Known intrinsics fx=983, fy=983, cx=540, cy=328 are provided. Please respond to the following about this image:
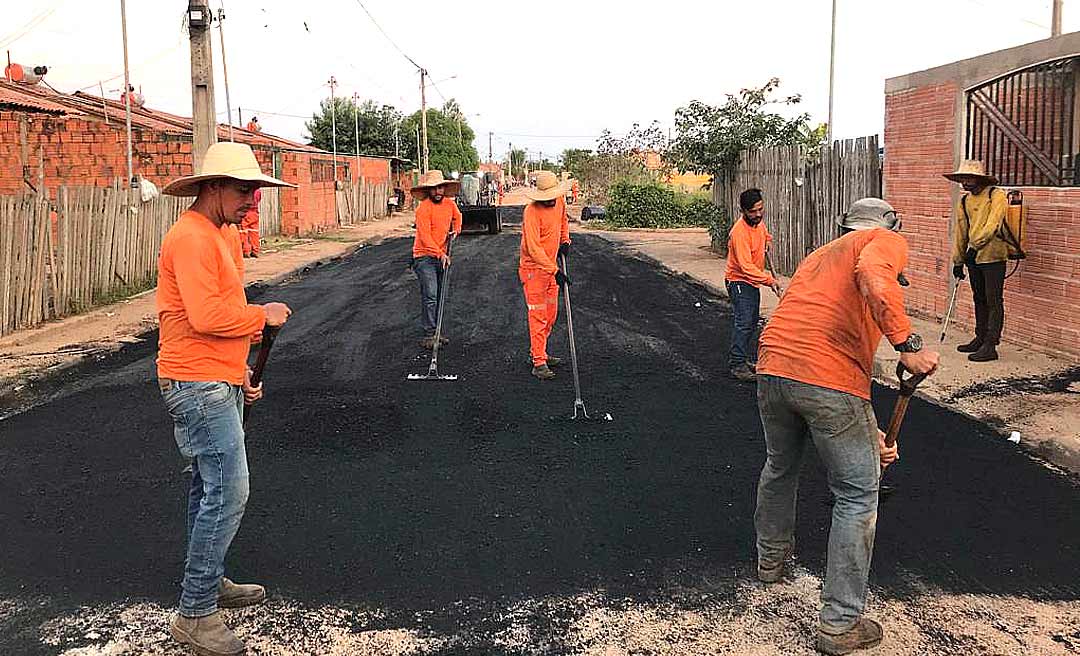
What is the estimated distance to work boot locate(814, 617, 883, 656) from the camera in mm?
3771

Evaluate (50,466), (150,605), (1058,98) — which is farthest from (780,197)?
(150,605)

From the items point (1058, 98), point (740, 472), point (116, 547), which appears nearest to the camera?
point (116, 547)

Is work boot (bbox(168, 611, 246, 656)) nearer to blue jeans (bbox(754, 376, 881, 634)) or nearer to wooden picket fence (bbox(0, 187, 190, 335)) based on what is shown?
blue jeans (bbox(754, 376, 881, 634))

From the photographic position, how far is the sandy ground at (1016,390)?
6570mm

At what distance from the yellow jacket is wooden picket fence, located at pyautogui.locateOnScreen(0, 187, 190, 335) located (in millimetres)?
10065

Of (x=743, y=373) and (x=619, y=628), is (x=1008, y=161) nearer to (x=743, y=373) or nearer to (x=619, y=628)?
(x=743, y=373)

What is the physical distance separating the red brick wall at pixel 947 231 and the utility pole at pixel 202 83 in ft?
33.1

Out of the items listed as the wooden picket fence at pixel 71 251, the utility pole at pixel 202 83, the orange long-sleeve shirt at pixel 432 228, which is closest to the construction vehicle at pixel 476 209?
the utility pole at pixel 202 83

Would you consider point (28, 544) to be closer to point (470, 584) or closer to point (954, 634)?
point (470, 584)

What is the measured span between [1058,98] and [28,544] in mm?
10508

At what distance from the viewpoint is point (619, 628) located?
4035 mm

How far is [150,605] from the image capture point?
4.26 metres

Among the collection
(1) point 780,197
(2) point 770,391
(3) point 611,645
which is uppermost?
(1) point 780,197

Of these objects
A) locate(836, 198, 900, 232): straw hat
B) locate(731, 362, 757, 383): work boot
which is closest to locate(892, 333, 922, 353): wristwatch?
locate(836, 198, 900, 232): straw hat
